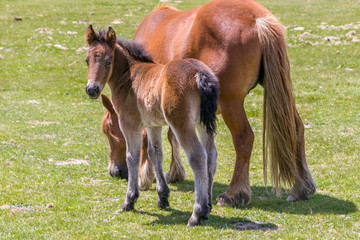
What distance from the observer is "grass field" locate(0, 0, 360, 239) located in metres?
5.87

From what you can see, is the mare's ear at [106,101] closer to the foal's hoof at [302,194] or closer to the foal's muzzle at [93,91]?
the foal's muzzle at [93,91]

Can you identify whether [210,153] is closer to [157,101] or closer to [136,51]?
[157,101]

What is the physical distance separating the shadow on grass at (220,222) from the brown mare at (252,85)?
680 millimetres

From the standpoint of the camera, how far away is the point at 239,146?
691 cm

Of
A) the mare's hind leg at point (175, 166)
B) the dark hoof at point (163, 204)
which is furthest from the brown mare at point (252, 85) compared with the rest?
the mare's hind leg at point (175, 166)

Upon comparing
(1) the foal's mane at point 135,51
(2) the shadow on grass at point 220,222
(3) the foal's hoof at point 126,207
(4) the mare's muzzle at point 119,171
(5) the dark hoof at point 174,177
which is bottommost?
(5) the dark hoof at point 174,177

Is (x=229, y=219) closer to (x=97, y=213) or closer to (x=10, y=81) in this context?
(x=97, y=213)

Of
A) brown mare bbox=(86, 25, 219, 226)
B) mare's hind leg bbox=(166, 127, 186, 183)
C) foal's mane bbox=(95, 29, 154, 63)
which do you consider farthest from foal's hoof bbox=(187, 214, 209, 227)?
mare's hind leg bbox=(166, 127, 186, 183)

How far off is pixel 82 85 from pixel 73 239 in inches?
466

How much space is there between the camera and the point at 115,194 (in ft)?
24.2

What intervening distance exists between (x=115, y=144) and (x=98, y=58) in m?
2.15

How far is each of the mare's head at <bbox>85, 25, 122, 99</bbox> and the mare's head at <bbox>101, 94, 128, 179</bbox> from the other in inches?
68.7

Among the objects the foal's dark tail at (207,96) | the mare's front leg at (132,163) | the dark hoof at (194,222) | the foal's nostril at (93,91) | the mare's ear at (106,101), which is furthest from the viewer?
the mare's ear at (106,101)

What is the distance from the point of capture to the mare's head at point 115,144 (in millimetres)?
8094
